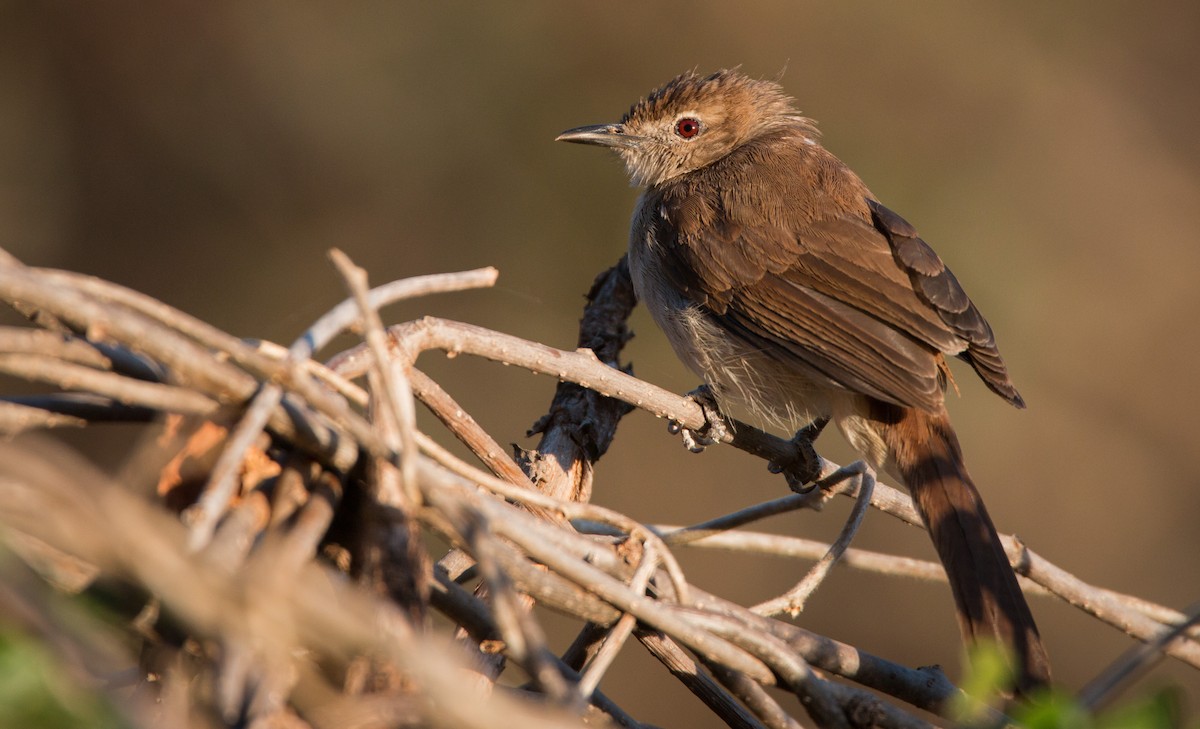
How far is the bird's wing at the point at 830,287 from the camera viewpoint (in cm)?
326

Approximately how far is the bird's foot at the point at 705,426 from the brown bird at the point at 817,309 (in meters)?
0.07

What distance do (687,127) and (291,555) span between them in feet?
13.0

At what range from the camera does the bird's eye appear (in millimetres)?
4758

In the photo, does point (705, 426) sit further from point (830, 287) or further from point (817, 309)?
point (830, 287)

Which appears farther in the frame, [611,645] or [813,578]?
[813,578]

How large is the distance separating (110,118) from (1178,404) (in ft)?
21.1

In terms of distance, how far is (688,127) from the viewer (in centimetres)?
476

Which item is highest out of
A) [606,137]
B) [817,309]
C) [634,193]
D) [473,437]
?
[634,193]

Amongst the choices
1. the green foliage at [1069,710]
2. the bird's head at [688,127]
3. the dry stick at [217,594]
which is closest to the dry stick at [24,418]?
the dry stick at [217,594]

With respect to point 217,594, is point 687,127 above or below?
above

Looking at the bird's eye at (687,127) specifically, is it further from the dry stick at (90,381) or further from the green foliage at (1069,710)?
the green foliage at (1069,710)

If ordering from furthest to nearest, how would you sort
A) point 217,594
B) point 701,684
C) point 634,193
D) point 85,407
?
point 634,193, point 701,684, point 85,407, point 217,594

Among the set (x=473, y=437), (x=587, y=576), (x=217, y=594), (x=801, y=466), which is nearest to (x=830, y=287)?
(x=801, y=466)

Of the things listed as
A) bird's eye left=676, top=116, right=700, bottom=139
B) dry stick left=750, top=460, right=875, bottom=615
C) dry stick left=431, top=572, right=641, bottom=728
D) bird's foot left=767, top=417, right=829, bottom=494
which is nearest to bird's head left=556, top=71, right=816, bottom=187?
bird's eye left=676, top=116, right=700, bottom=139
